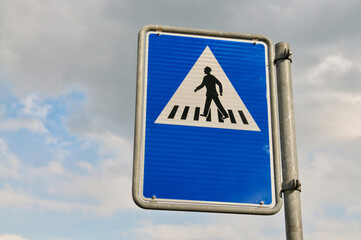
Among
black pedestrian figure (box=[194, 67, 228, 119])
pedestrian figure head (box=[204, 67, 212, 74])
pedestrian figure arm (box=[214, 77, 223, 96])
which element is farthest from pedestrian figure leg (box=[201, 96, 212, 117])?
pedestrian figure head (box=[204, 67, 212, 74])

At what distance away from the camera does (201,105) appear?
134 inches

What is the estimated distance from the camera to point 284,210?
311cm

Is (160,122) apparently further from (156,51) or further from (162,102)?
(156,51)

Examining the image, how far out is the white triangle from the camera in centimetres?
336

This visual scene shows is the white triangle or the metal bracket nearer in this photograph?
the white triangle

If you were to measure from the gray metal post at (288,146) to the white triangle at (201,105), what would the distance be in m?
0.25

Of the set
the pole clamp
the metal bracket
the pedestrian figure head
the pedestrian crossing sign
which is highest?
the metal bracket

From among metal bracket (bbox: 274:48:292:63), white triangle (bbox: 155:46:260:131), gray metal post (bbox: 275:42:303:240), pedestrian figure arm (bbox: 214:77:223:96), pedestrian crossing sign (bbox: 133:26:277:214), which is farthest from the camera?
metal bracket (bbox: 274:48:292:63)

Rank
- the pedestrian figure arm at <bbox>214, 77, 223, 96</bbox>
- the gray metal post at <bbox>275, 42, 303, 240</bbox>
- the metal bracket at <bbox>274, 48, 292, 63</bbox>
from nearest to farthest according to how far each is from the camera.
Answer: the gray metal post at <bbox>275, 42, 303, 240</bbox> → the pedestrian figure arm at <bbox>214, 77, 223, 96</bbox> → the metal bracket at <bbox>274, 48, 292, 63</bbox>

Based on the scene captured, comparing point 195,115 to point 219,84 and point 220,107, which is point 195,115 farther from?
point 219,84

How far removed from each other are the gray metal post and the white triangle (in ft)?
0.83

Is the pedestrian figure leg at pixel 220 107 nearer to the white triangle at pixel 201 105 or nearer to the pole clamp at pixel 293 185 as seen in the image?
the white triangle at pixel 201 105

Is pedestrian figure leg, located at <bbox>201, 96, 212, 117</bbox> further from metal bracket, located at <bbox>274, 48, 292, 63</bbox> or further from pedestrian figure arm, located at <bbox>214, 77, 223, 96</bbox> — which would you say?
metal bracket, located at <bbox>274, 48, 292, 63</bbox>

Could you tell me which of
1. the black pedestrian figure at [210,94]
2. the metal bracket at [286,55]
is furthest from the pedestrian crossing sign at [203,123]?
the metal bracket at [286,55]
